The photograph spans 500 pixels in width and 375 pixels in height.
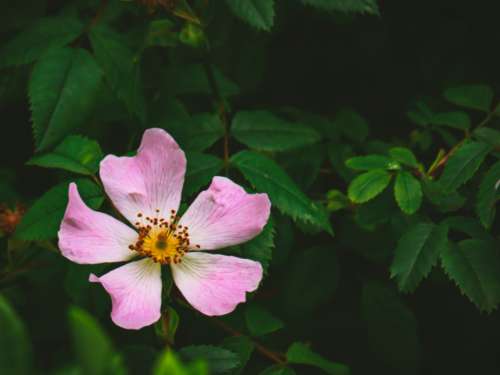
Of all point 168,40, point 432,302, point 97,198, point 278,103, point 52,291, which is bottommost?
point 432,302

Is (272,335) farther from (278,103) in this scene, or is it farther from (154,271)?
(278,103)

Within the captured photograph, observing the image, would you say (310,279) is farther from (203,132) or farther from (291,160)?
(203,132)

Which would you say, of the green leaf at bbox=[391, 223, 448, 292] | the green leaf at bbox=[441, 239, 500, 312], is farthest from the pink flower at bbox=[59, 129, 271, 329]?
the green leaf at bbox=[441, 239, 500, 312]

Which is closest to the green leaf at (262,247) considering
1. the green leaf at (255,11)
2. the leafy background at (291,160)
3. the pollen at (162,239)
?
the leafy background at (291,160)

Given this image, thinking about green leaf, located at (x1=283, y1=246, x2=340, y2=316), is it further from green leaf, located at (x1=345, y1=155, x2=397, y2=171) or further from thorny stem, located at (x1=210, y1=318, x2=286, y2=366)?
green leaf, located at (x1=345, y1=155, x2=397, y2=171)

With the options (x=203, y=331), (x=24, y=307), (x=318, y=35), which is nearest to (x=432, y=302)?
(x=203, y=331)

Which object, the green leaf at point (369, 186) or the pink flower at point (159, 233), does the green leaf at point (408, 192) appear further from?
the pink flower at point (159, 233)
